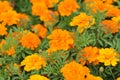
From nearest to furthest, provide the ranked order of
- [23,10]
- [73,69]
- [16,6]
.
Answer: [73,69] < [23,10] < [16,6]

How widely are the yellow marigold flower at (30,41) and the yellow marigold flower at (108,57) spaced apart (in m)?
0.51

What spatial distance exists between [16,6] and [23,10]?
0.24 meters

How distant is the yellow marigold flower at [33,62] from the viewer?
7.93ft

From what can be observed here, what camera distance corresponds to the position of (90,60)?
8.21 ft

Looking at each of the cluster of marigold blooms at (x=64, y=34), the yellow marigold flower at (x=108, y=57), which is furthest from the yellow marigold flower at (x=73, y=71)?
the yellow marigold flower at (x=108, y=57)

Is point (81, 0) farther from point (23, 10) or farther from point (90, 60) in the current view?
point (90, 60)

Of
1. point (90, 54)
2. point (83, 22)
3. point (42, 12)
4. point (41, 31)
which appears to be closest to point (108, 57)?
point (90, 54)

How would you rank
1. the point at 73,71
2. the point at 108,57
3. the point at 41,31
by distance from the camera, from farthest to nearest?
the point at 41,31
the point at 108,57
the point at 73,71

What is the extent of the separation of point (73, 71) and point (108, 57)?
0.30 metres

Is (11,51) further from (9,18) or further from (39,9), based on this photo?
(39,9)

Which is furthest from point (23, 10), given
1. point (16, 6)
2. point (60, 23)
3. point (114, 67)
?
point (114, 67)

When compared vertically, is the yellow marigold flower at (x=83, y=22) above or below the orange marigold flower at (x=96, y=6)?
below

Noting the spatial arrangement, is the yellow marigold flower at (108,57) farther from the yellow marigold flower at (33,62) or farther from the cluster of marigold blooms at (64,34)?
the yellow marigold flower at (33,62)

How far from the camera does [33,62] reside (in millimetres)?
2441
